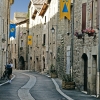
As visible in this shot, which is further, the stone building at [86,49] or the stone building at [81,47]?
the stone building at [81,47]

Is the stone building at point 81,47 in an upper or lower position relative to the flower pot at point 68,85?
upper

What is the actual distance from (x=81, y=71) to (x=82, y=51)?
1.12m

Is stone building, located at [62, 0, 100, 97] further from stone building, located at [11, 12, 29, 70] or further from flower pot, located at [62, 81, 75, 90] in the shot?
stone building, located at [11, 12, 29, 70]

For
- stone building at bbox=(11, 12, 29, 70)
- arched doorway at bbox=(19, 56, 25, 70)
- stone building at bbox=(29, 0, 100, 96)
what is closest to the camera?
stone building at bbox=(29, 0, 100, 96)

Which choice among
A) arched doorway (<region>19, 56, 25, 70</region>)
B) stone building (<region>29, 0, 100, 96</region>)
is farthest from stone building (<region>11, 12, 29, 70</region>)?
stone building (<region>29, 0, 100, 96</region>)

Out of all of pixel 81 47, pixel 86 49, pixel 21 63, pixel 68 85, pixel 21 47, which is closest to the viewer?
pixel 86 49

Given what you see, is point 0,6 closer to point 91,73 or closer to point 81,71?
point 81,71

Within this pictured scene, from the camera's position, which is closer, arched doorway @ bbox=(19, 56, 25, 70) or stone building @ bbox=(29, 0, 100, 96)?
stone building @ bbox=(29, 0, 100, 96)

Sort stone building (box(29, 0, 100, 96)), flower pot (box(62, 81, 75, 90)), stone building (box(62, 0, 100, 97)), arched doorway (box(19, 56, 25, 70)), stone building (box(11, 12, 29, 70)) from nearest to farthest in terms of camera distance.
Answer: stone building (box(62, 0, 100, 97)) → stone building (box(29, 0, 100, 96)) → flower pot (box(62, 81, 75, 90)) → stone building (box(11, 12, 29, 70)) → arched doorway (box(19, 56, 25, 70))

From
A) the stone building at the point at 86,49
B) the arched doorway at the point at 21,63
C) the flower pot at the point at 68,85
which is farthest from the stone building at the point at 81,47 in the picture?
the arched doorway at the point at 21,63

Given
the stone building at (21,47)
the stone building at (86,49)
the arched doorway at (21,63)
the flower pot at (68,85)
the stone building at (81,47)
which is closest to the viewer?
the stone building at (86,49)

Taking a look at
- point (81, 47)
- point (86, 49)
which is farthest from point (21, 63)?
point (86, 49)

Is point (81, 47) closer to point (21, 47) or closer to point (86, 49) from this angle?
point (86, 49)

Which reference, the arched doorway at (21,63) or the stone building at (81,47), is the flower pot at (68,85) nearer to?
the stone building at (81,47)
